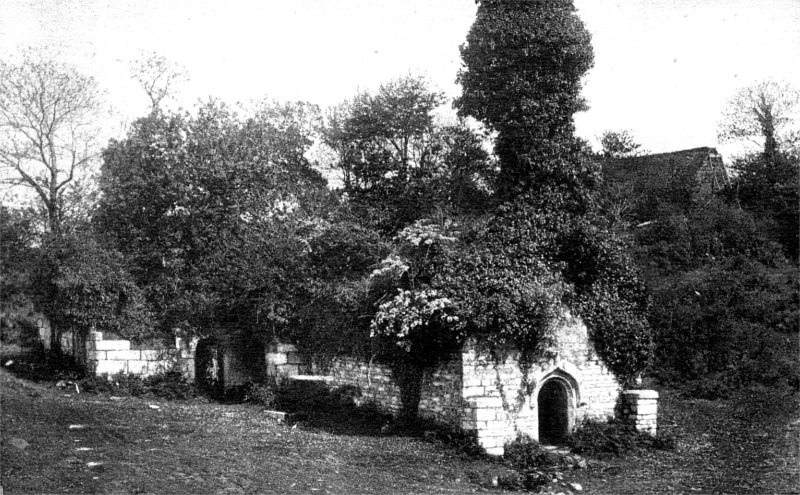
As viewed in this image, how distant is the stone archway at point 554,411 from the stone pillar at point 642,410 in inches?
61.1

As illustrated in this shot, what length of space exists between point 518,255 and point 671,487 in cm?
585

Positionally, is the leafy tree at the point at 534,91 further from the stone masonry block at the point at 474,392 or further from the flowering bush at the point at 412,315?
the stone masonry block at the point at 474,392

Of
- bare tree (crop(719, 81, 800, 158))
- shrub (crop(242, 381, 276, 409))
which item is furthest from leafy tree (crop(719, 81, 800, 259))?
shrub (crop(242, 381, 276, 409))

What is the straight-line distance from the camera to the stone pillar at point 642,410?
16.1m

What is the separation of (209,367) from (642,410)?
1279cm

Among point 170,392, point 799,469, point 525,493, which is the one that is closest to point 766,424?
point 799,469

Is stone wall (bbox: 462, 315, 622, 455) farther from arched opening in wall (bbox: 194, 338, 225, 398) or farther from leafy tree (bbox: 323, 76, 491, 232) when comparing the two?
arched opening in wall (bbox: 194, 338, 225, 398)

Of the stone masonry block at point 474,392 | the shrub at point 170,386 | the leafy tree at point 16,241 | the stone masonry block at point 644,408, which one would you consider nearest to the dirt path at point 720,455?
the stone masonry block at point 644,408

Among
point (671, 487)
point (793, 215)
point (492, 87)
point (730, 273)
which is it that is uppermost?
point (492, 87)

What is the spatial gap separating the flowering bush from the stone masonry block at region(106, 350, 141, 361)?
8.77 m

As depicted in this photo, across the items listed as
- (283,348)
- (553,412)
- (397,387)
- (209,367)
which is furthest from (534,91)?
(209,367)

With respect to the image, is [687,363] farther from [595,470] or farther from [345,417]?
[345,417]

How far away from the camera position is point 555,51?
58.0 ft

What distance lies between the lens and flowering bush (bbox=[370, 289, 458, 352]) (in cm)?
1434
